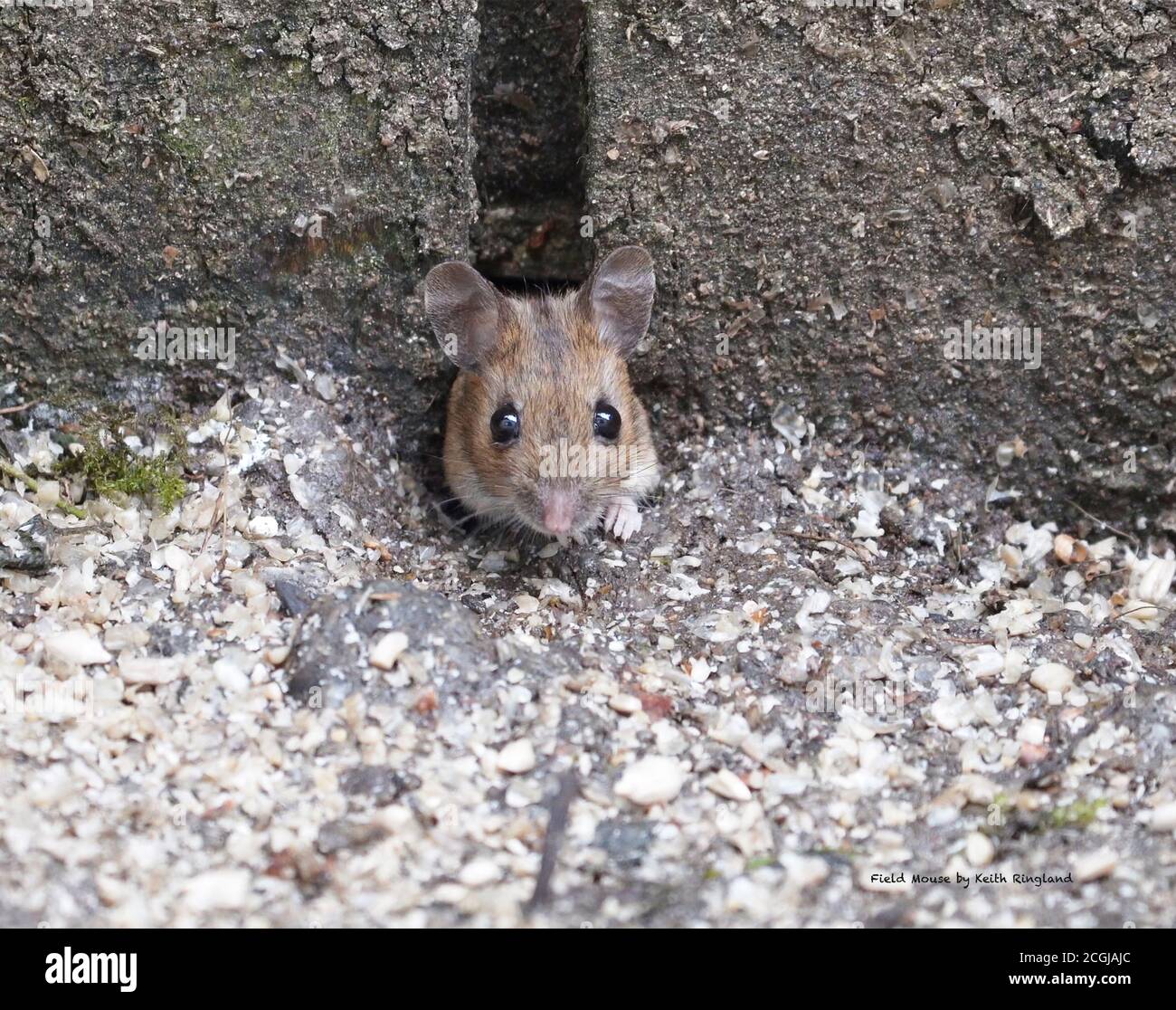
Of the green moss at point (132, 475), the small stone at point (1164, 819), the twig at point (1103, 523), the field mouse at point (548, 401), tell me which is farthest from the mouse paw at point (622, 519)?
the small stone at point (1164, 819)

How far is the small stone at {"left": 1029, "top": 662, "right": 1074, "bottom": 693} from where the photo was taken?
4.06 metres

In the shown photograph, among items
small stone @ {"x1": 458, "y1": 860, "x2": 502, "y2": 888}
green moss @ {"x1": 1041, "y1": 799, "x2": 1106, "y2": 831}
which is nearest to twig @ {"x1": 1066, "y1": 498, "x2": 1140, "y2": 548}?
green moss @ {"x1": 1041, "y1": 799, "x2": 1106, "y2": 831}

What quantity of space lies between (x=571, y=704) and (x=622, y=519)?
5.12 ft

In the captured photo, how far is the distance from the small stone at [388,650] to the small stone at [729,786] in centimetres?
99

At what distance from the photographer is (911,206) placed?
4.94 metres

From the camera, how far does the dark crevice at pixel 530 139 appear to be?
16.8 feet

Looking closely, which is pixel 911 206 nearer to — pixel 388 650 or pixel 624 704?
pixel 624 704

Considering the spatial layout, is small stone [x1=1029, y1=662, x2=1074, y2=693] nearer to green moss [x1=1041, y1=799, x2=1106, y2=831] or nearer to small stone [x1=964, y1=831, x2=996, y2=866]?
green moss [x1=1041, y1=799, x2=1106, y2=831]

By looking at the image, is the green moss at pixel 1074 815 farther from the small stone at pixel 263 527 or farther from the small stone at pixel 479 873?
the small stone at pixel 263 527

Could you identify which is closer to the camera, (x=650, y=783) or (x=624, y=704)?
(x=650, y=783)

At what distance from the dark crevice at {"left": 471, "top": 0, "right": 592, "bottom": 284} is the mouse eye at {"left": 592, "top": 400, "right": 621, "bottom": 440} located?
0.69 metres

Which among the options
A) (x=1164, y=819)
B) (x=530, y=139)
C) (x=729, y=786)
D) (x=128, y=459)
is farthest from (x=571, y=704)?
(x=530, y=139)

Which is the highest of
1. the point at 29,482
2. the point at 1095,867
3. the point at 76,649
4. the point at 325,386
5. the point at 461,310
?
the point at 461,310

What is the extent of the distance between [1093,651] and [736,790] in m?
1.55
